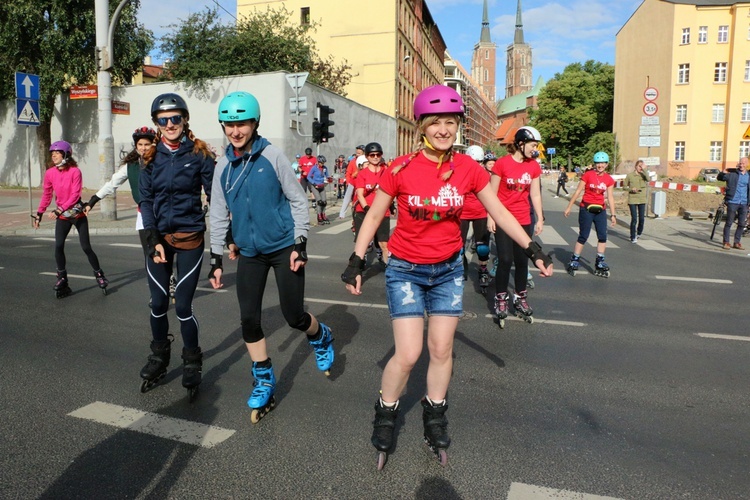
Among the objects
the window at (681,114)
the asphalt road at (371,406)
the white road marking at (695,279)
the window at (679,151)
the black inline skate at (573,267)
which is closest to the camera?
the asphalt road at (371,406)

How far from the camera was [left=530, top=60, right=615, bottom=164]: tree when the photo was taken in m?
66.6

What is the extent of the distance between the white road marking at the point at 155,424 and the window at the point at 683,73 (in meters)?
56.1

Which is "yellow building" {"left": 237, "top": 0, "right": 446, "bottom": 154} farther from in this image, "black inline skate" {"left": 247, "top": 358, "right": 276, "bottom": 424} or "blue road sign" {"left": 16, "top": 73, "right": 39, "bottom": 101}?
"black inline skate" {"left": 247, "top": 358, "right": 276, "bottom": 424}

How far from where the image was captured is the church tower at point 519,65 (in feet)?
563

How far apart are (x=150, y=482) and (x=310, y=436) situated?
0.92 m

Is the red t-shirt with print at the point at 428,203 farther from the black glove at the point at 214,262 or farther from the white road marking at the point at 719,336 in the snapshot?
the white road marking at the point at 719,336

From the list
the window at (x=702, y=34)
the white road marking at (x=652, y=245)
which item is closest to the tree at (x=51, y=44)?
the white road marking at (x=652, y=245)

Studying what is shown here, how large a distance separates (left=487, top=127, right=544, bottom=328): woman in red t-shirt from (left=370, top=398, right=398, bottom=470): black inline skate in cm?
316

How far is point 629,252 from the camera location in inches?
462

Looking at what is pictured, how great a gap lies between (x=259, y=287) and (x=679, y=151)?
5529 centimetres

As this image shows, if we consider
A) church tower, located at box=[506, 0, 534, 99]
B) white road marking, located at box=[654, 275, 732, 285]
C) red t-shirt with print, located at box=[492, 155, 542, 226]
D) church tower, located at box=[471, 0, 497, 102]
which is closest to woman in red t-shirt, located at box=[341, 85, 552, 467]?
red t-shirt with print, located at box=[492, 155, 542, 226]

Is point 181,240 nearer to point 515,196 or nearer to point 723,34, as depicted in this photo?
point 515,196

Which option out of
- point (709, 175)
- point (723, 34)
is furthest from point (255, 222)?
point (723, 34)

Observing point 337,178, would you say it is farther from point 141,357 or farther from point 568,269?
point 141,357
